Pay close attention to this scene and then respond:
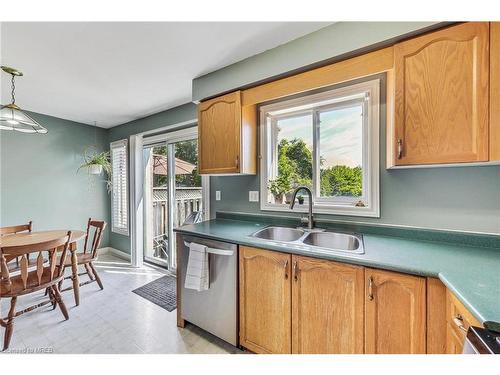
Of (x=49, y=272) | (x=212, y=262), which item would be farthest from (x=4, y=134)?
(x=212, y=262)

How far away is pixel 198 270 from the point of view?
1.66 m

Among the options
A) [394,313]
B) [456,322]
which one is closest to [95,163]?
[394,313]

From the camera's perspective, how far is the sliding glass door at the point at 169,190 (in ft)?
9.52

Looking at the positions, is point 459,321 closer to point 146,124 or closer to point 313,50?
point 313,50

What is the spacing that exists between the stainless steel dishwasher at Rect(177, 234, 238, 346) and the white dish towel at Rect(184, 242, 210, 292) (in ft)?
0.12

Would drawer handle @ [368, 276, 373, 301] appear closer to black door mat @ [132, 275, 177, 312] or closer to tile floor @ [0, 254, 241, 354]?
tile floor @ [0, 254, 241, 354]

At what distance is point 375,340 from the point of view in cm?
110

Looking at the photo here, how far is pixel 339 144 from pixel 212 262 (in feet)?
4.78

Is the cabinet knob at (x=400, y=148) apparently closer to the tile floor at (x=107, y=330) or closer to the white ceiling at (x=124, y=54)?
the white ceiling at (x=124, y=54)

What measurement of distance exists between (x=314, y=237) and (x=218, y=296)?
889 millimetres

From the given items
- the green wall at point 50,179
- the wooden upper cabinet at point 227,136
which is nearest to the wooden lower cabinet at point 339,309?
the wooden upper cabinet at point 227,136

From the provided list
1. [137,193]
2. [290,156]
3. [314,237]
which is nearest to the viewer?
[314,237]

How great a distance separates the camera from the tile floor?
167 centimetres
